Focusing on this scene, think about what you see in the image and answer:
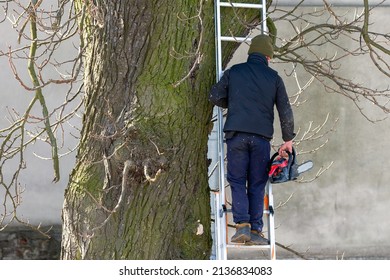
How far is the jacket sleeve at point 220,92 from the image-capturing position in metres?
6.30

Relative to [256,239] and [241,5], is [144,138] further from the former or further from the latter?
[241,5]

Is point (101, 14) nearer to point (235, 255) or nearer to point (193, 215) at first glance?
point (193, 215)

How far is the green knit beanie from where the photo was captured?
656 cm

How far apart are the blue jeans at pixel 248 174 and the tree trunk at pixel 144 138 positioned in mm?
212

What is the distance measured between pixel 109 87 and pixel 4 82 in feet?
14.6

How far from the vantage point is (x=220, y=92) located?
20.7 feet

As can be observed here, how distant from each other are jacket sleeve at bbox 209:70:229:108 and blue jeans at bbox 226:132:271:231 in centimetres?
27

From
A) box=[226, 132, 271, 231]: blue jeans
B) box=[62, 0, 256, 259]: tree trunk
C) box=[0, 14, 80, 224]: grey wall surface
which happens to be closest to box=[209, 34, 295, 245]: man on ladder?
box=[226, 132, 271, 231]: blue jeans

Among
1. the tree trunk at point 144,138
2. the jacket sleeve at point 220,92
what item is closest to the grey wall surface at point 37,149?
the tree trunk at point 144,138

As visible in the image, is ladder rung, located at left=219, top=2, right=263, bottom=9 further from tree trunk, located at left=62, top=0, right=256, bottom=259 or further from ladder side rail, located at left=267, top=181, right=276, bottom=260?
ladder side rail, located at left=267, top=181, right=276, bottom=260

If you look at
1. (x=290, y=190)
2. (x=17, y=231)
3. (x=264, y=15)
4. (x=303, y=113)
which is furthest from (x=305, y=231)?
(x=264, y=15)

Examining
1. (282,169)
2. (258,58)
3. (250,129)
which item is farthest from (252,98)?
(282,169)

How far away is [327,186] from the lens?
36.7 ft

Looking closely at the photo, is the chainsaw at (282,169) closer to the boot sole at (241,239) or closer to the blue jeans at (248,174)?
the blue jeans at (248,174)
